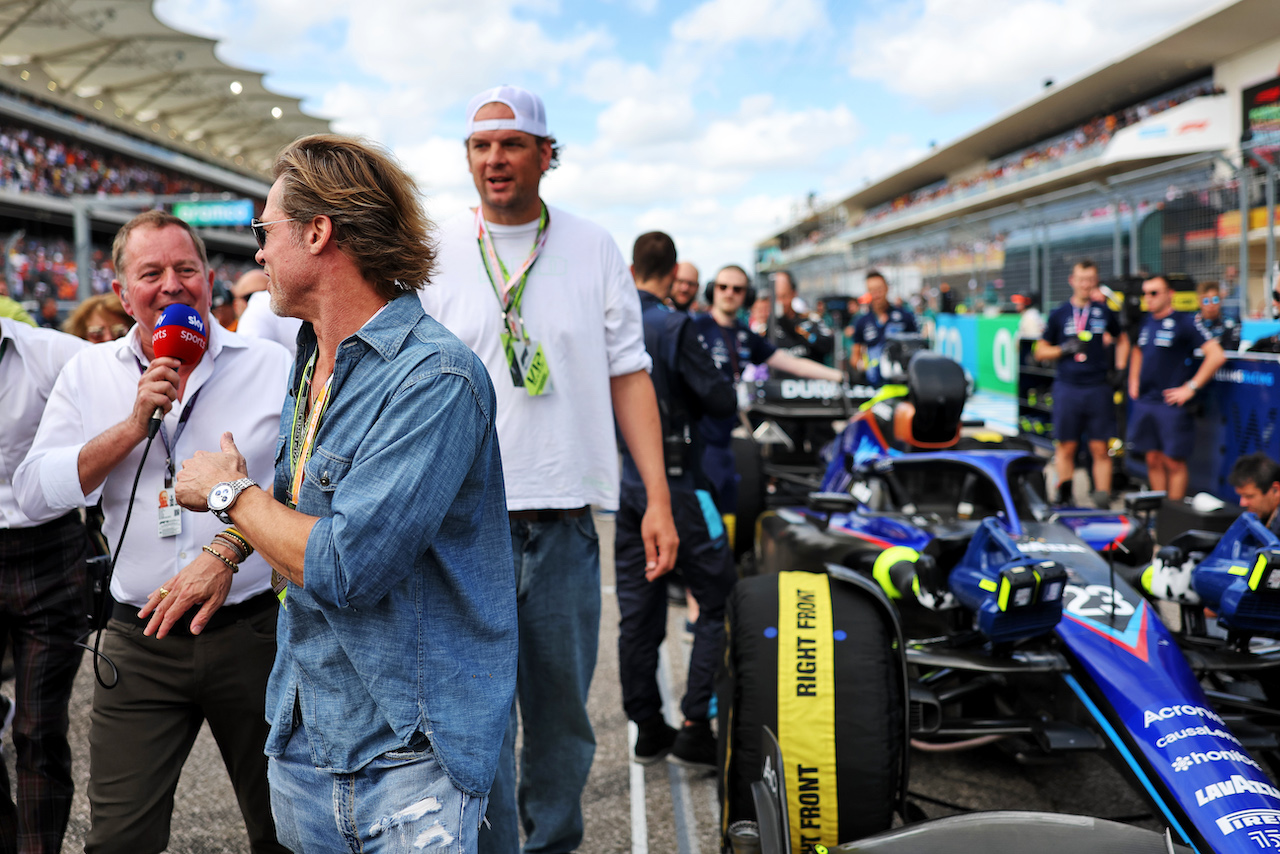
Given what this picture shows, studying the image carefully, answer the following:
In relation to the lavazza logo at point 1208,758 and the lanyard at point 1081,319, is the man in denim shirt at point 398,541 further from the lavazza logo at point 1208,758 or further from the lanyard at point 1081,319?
the lanyard at point 1081,319

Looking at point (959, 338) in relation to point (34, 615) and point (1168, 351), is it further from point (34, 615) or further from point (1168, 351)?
point (34, 615)

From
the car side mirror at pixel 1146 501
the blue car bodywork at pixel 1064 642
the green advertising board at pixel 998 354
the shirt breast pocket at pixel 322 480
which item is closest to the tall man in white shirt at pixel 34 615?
the shirt breast pocket at pixel 322 480

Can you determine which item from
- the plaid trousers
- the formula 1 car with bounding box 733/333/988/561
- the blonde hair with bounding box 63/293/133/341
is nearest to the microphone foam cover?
the plaid trousers

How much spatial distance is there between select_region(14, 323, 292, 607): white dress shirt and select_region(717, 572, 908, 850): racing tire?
1.21m

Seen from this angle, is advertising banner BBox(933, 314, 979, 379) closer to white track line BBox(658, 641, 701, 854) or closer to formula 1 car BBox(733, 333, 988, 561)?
formula 1 car BBox(733, 333, 988, 561)

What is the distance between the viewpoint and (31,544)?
104 inches

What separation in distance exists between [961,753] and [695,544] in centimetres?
126

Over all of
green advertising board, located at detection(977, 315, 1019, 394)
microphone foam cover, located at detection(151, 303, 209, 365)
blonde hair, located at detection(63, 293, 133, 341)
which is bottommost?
green advertising board, located at detection(977, 315, 1019, 394)

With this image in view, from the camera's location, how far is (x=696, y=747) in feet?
→ 11.6

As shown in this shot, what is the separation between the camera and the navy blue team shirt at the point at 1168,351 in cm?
734

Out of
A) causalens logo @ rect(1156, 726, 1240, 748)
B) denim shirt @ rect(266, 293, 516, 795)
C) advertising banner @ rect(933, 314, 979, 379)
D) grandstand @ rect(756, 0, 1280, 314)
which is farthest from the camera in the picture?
advertising banner @ rect(933, 314, 979, 379)

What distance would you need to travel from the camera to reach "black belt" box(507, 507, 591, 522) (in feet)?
7.87

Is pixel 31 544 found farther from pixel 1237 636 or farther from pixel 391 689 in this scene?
pixel 1237 636

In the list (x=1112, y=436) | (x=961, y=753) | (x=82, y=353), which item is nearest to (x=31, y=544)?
(x=82, y=353)
